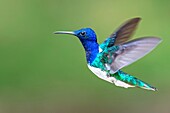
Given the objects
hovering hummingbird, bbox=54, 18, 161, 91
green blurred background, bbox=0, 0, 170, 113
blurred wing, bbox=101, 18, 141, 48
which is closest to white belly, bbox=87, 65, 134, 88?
hovering hummingbird, bbox=54, 18, 161, 91

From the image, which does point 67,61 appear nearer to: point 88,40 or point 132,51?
point 88,40

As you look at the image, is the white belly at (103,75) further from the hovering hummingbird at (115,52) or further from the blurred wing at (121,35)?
the blurred wing at (121,35)

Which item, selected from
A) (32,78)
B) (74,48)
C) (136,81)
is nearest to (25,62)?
(32,78)

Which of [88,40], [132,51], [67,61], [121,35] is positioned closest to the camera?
[132,51]

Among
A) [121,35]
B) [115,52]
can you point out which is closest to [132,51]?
[115,52]

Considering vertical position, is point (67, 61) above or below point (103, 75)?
below

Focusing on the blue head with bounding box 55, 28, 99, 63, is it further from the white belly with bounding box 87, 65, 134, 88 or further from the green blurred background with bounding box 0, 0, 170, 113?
the green blurred background with bounding box 0, 0, 170, 113

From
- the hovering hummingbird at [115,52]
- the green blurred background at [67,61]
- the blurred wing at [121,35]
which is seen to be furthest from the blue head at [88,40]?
the green blurred background at [67,61]
